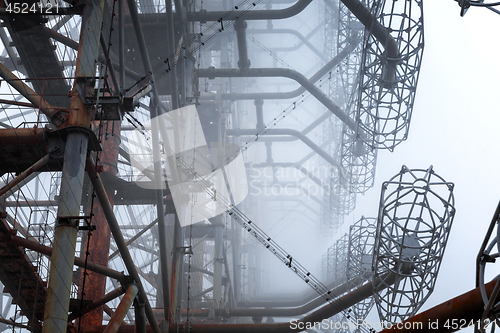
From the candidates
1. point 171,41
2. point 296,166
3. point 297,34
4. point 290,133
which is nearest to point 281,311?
point 290,133

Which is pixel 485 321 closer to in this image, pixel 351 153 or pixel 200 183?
pixel 200 183

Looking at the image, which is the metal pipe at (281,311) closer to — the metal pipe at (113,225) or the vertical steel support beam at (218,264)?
the vertical steel support beam at (218,264)

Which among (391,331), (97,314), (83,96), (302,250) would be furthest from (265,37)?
(391,331)

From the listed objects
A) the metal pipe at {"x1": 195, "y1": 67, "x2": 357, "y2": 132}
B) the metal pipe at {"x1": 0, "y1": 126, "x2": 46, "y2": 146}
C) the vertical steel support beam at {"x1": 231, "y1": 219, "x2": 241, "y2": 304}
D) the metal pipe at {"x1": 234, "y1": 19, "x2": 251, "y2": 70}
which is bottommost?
the metal pipe at {"x1": 0, "y1": 126, "x2": 46, "y2": 146}

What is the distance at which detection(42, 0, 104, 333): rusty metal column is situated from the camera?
802 cm

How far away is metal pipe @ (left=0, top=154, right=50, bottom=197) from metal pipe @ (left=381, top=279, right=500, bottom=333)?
605 centimetres

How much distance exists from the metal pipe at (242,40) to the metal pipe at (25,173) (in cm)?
1141

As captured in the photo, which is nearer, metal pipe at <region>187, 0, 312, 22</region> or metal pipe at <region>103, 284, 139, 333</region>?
metal pipe at <region>103, 284, 139, 333</region>

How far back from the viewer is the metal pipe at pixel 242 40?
18.8 m

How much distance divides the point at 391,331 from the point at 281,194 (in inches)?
1170

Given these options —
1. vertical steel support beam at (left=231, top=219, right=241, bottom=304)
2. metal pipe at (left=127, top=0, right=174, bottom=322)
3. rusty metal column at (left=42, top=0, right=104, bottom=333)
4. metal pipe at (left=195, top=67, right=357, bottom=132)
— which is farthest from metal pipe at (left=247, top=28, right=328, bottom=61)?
rusty metal column at (left=42, top=0, right=104, bottom=333)

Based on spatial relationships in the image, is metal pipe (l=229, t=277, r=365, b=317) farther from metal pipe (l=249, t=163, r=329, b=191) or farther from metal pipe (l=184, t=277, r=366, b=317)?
metal pipe (l=249, t=163, r=329, b=191)

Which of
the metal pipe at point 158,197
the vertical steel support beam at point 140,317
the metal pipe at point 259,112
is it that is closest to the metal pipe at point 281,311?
the metal pipe at point 158,197

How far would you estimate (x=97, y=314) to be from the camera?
1431 cm
